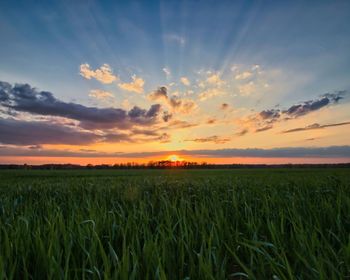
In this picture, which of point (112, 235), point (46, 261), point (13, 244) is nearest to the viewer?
point (46, 261)

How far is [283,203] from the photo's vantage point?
5.46 metres

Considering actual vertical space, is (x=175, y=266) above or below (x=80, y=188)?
below

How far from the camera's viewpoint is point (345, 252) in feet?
8.73

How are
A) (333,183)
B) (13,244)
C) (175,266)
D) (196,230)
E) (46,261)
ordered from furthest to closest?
(333,183)
(196,230)
(13,244)
(175,266)
(46,261)

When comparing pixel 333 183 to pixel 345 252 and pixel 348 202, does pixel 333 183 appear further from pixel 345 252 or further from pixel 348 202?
pixel 345 252

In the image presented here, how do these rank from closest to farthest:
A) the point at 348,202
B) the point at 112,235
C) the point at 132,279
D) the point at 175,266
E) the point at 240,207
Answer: the point at 132,279 → the point at 175,266 → the point at 112,235 → the point at 348,202 → the point at 240,207

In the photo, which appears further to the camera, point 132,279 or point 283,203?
point 283,203

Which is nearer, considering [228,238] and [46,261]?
[46,261]

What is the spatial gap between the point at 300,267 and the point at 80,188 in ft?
26.0

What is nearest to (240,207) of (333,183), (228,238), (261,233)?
(261,233)

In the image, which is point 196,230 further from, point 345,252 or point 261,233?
point 345,252

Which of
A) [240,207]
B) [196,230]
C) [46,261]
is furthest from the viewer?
[240,207]

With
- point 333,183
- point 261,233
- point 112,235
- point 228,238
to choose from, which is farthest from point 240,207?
point 333,183

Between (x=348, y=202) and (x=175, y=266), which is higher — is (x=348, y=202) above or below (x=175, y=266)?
above
